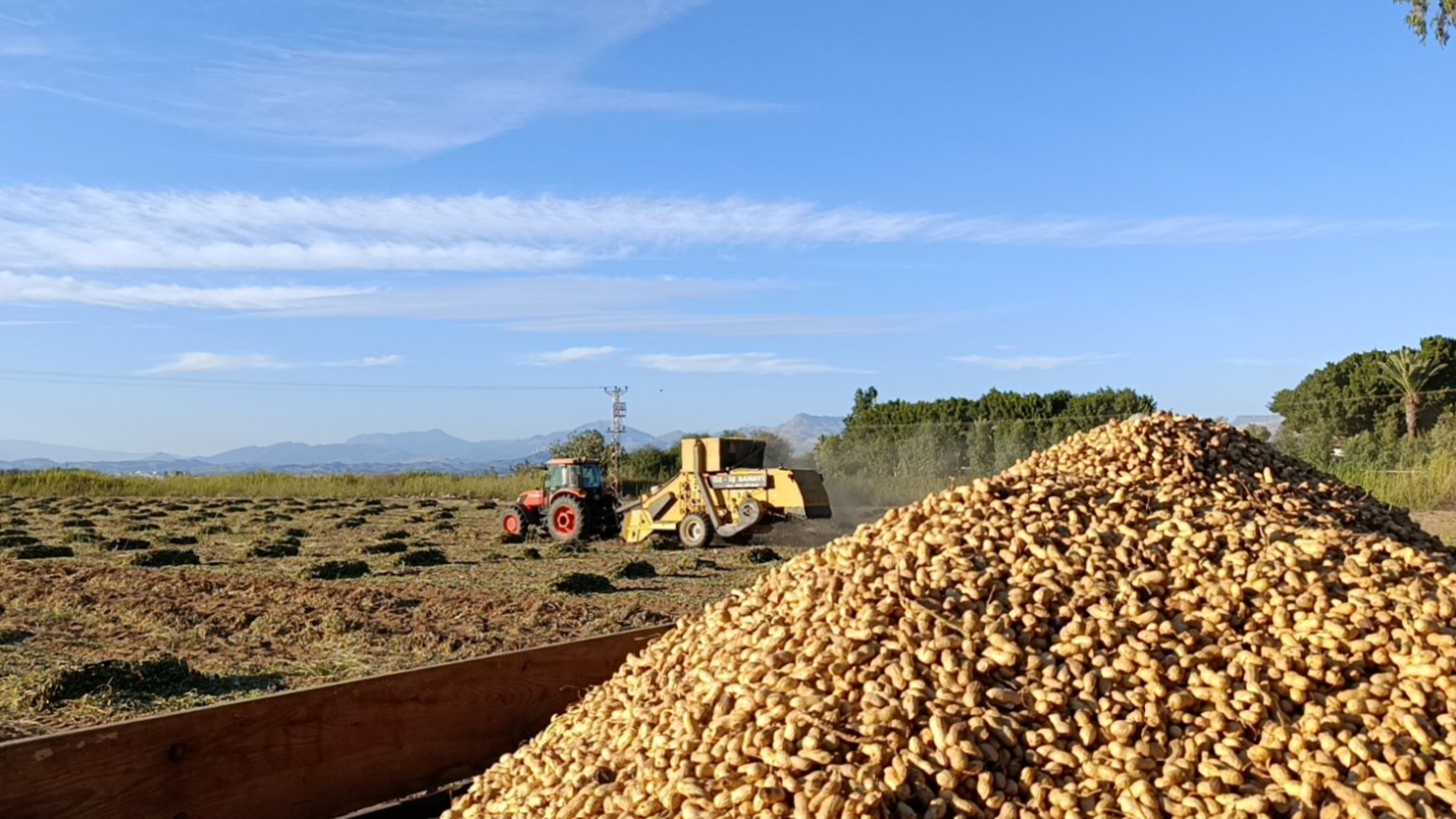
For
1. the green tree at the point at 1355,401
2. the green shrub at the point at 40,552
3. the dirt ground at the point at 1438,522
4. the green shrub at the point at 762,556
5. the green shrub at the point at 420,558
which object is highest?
the green tree at the point at 1355,401

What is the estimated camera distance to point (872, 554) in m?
2.86

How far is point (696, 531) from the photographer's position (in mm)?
14117

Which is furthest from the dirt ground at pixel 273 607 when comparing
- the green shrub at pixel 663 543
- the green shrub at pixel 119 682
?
the green shrub at pixel 663 543

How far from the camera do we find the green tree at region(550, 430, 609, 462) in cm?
3619

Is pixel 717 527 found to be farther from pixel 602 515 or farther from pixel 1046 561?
pixel 1046 561

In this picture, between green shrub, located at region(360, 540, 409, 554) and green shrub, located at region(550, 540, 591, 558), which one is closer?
green shrub, located at region(550, 540, 591, 558)

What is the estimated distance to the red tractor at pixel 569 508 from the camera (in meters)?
15.5

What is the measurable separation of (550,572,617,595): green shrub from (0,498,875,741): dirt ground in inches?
7.7

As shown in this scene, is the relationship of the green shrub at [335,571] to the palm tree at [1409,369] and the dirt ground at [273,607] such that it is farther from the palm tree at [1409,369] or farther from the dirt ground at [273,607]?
the palm tree at [1409,369]

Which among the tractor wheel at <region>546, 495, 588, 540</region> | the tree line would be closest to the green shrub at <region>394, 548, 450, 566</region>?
the tractor wheel at <region>546, 495, 588, 540</region>

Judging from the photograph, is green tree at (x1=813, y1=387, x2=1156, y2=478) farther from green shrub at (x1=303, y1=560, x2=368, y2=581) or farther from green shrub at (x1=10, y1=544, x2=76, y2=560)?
green shrub at (x1=10, y1=544, x2=76, y2=560)

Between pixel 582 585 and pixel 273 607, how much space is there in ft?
8.35

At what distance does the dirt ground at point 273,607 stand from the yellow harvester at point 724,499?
0.39 metres

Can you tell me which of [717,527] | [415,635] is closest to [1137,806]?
[415,635]
